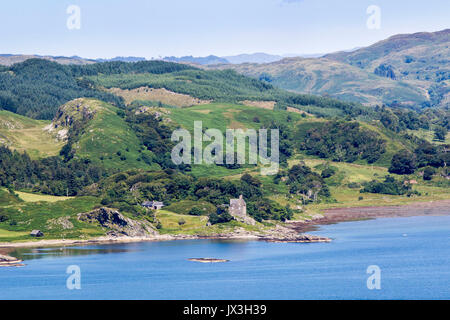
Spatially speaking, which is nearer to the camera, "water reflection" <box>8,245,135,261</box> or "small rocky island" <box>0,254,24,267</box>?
"small rocky island" <box>0,254,24,267</box>

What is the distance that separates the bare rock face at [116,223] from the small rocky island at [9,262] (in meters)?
33.3

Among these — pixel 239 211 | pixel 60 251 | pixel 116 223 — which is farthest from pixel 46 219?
pixel 239 211

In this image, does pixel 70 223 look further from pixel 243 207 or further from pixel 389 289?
pixel 389 289

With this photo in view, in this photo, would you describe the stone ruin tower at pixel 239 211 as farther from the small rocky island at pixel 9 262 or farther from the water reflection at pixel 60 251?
the small rocky island at pixel 9 262

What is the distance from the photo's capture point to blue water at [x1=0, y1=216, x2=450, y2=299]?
11425 centimetres

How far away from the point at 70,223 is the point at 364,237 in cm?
6406

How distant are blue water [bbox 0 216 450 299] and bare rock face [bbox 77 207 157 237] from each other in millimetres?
9830

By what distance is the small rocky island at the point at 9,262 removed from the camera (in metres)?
139

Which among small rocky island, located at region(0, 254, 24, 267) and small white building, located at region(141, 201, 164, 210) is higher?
small white building, located at region(141, 201, 164, 210)

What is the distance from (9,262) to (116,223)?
Result: 124 feet

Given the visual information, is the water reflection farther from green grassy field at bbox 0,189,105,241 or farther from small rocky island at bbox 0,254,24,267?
green grassy field at bbox 0,189,105,241

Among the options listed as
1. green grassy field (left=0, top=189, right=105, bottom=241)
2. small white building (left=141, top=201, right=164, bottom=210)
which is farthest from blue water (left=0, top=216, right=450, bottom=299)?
small white building (left=141, top=201, right=164, bottom=210)

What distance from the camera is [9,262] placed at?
140125 millimetres

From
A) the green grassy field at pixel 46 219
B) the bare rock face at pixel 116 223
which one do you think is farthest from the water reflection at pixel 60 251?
the bare rock face at pixel 116 223
